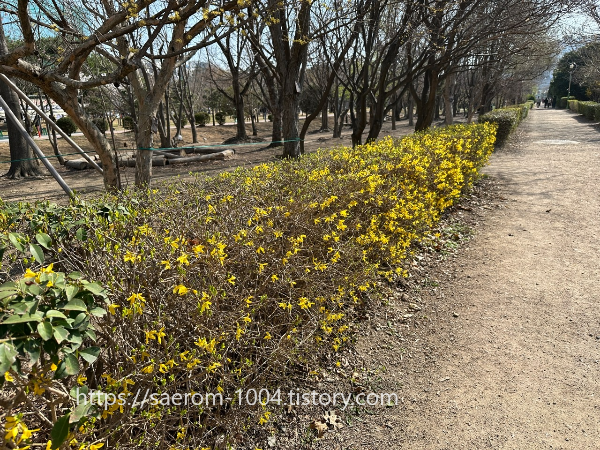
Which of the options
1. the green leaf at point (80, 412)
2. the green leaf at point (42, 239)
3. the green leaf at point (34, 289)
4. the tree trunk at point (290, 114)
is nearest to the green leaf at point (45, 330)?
the green leaf at point (34, 289)

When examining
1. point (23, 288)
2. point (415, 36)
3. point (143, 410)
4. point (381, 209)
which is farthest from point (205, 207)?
point (415, 36)

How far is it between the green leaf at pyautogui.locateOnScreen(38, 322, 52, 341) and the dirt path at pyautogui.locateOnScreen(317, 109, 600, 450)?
62.8 inches

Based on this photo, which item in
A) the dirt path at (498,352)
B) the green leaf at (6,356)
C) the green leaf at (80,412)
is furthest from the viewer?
the dirt path at (498,352)

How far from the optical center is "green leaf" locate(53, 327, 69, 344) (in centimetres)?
94

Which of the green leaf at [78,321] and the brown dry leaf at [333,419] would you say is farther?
the brown dry leaf at [333,419]

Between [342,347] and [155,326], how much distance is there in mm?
1507

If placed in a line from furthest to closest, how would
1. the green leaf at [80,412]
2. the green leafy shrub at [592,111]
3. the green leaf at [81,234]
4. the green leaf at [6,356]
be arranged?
the green leafy shrub at [592,111], the green leaf at [81,234], the green leaf at [80,412], the green leaf at [6,356]

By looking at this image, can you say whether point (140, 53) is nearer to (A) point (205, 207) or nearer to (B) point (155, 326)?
(A) point (205, 207)

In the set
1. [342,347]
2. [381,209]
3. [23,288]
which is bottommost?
[342,347]

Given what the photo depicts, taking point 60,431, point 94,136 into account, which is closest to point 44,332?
point 60,431

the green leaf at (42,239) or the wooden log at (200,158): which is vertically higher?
the green leaf at (42,239)

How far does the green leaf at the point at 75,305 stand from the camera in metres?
1.02

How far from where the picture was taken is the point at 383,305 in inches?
128

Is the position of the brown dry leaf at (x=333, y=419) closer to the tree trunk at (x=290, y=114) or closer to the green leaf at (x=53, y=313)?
the green leaf at (x=53, y=313)
